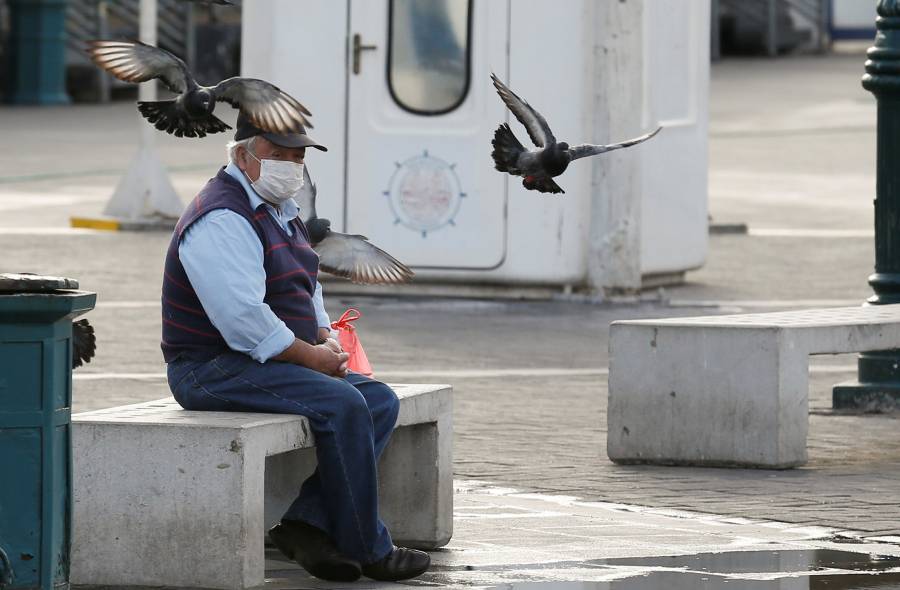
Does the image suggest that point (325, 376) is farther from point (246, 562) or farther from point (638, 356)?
point (638, 356)

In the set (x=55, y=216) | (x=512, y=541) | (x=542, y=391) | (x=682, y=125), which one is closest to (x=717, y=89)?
(x=55, y=216)

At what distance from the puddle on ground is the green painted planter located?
133 cm

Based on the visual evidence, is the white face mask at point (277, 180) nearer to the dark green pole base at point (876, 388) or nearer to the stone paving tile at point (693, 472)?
the stone paving tile at point (693, 472)

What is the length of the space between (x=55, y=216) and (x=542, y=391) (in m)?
9.43

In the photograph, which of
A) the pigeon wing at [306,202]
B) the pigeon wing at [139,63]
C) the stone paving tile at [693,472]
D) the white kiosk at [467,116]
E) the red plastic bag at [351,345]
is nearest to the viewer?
the pigeon wing at [139,63]

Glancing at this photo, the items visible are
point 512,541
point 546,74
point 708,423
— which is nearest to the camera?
point 512,541

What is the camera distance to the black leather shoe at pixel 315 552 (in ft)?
20.3

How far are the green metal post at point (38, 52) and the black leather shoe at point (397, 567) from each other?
86.9ft

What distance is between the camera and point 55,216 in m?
19.0

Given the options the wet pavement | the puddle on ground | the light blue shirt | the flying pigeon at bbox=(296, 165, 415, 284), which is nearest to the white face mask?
the light blue shirt

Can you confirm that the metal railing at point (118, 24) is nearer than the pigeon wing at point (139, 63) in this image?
No

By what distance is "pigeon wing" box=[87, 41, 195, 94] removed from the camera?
19.8 ft

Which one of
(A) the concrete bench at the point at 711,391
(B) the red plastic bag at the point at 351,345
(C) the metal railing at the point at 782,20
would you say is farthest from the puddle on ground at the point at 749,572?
(C) the metal railing at the point at 782,20

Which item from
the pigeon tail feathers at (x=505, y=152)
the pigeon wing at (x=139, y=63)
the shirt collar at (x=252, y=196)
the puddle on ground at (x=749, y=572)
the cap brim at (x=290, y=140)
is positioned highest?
the pigeon wing at (x=139, y=63)
